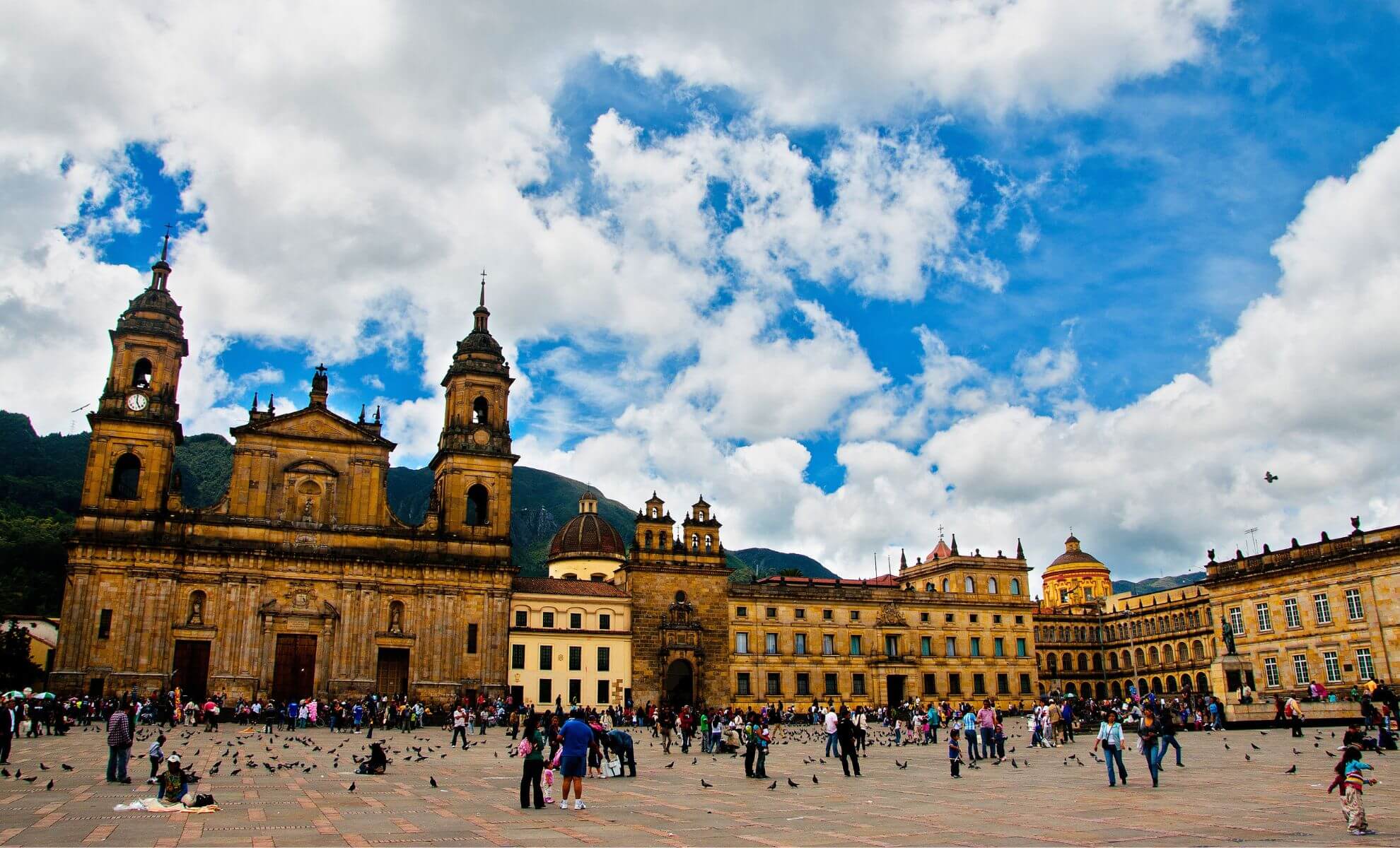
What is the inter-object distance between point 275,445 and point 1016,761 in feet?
135

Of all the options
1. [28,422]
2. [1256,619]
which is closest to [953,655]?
[1256,619]

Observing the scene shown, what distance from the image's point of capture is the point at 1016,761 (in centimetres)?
2606

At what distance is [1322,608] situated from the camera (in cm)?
4991

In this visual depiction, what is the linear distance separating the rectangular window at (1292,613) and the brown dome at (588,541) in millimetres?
41599

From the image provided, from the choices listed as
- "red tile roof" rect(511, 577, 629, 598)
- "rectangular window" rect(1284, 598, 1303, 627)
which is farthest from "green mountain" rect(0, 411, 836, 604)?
"rectangular window" rect(1284, 598, 1303, 627)

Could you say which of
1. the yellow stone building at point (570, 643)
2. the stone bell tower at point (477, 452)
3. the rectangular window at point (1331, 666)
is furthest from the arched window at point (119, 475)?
the rectangular window at point (1331, 666)

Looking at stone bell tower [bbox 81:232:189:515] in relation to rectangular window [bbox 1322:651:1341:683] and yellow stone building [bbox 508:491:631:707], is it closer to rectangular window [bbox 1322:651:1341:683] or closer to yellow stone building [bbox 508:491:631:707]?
yellow stone building [bbox 508:491:631:707]

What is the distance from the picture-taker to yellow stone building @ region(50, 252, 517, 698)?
4788cm

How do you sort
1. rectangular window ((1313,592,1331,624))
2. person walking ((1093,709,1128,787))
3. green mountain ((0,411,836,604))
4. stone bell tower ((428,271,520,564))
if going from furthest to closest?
green mountain ((0,411,836,604)) → stone bell tower ((428,271,520,564)) → rectangular window ((1313,592,1331,624)) → person walking ((1093,709,1128,787))

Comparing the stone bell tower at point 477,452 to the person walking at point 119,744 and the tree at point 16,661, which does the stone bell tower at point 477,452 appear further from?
the person walking at point 119,744

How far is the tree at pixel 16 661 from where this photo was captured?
5047 cm

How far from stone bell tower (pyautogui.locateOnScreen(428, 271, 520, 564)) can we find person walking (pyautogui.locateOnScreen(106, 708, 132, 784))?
36972 millimetres

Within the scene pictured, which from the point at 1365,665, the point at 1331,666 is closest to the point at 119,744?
the point at 1365,665

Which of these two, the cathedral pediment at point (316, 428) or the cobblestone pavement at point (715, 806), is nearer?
the cobblestone pavement at point (715, 806)
